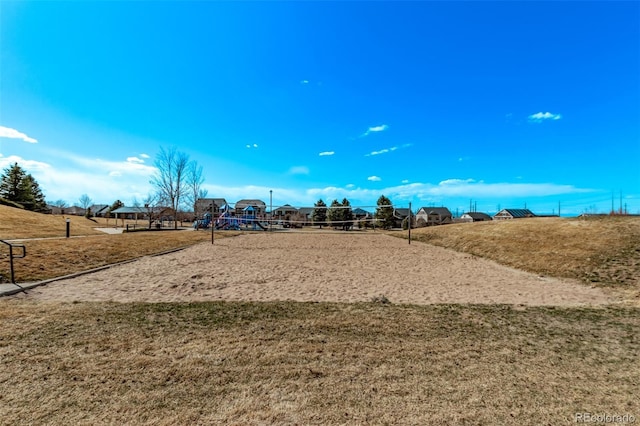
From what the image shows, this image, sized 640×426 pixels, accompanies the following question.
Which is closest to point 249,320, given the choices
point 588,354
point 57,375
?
point 57,375

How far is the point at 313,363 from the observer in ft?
9.86

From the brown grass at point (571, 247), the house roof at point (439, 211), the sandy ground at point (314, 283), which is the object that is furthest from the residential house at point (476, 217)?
the sandy ground at point (314, 283)

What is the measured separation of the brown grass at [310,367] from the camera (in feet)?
7.30

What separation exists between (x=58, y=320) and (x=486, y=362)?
6085mm

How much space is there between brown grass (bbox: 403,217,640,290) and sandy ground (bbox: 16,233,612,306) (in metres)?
0.99

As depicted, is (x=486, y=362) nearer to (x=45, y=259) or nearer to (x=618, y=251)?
(x=618, y=251)

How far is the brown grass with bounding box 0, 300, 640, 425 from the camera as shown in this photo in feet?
7.30

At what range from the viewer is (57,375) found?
271cm

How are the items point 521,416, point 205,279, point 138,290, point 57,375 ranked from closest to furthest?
point 521,416 → point 57,375 → point 138,290 → point 205,279

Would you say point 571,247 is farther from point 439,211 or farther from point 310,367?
point 439,211

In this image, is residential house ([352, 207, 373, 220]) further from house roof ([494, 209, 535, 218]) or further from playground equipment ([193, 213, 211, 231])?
playground equipment ([193, 213, 211, 231])

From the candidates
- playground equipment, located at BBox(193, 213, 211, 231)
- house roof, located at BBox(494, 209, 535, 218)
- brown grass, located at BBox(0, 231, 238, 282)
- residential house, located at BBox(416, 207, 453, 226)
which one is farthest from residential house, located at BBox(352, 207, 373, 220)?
brown grass, located at BBox(0, 231, 238, 282)

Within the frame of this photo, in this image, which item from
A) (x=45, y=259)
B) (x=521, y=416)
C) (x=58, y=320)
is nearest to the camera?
(x=521, y=416)

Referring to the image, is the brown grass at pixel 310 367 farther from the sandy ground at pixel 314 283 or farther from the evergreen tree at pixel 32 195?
the evergreen tree at pixel 32 195
